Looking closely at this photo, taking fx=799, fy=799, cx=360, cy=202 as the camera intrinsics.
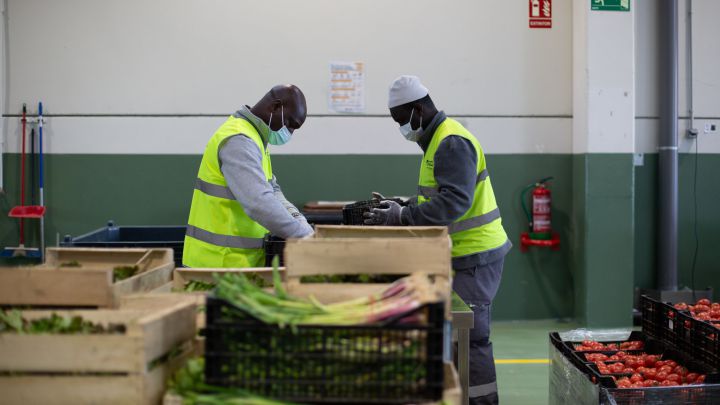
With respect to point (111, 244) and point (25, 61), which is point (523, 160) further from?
point (25, 61)

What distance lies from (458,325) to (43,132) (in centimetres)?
468

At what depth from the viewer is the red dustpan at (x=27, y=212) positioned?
251 inches

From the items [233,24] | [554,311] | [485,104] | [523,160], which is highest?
[233,24]

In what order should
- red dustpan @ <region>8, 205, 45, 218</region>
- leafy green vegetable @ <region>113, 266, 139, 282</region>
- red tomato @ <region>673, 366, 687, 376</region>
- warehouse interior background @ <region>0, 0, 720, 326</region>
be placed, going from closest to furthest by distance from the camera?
leafy green vegetable @ <region>113, 266, 139, 282</region> → red tomato @ <region>673, 366, 687, 376</region> → red dustpan @ <region>8, 205, 45, 218</region> → warehouse interior background @ <region>0, 0, 720, 326</region>

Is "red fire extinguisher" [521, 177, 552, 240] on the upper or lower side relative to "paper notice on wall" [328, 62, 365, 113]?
lower

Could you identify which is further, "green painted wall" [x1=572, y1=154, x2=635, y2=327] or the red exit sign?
the red exit sign

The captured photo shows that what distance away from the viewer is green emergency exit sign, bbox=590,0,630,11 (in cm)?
650

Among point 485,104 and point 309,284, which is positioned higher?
point 485,104

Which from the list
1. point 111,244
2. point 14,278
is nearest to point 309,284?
point 14,278

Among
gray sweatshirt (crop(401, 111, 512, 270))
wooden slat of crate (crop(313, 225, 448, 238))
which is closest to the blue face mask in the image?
gray sweatshirt (crop(401, 111, 512, 270))

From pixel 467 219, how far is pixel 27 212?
3998 millimetres

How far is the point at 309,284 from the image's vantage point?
8.04 feet

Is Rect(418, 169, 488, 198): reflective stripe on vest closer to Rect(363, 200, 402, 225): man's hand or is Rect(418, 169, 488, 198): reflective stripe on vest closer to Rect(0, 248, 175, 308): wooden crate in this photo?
Rect(363, 200, 402, 225): man's hand

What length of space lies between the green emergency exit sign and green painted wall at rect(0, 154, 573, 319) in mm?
1286
